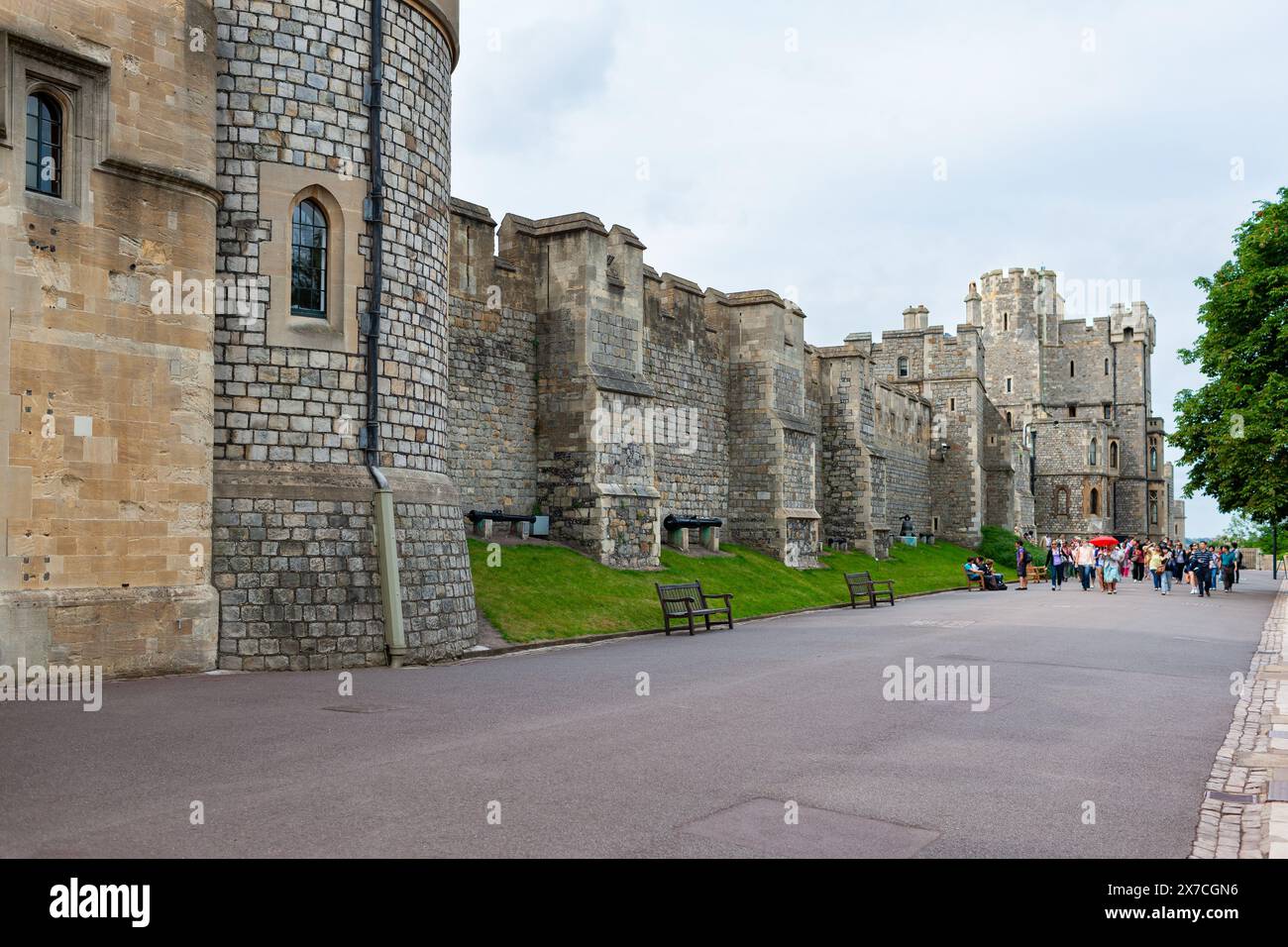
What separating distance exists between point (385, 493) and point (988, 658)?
844 centimetres

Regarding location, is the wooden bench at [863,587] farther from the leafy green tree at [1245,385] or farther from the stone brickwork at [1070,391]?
the stone brickwork at [1070,391]

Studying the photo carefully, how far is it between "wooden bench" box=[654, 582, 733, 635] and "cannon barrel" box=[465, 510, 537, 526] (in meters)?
3.79

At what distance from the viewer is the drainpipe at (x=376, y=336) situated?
14.2 meters

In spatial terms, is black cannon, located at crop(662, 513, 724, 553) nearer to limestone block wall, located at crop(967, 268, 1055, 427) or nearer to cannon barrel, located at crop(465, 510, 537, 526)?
cannon barrel, located at crop(465, 510, 537, 526)

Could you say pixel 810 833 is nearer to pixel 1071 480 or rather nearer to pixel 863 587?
pixel 863 587

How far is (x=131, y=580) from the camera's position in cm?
1221

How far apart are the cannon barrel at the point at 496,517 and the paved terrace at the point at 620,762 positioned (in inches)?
274

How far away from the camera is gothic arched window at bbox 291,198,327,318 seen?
1438cm

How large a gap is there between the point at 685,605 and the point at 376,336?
7547 mm

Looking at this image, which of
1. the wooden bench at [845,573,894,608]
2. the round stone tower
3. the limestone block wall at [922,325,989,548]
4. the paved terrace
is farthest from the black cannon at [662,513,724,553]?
the limestone block wall at [922,325,989,548]

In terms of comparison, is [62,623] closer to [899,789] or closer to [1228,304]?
[899,789]

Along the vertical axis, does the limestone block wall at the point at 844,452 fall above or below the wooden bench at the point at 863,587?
above

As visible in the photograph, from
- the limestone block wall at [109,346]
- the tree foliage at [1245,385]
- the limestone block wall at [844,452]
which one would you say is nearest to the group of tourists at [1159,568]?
the tree foliage at [1245,385]
